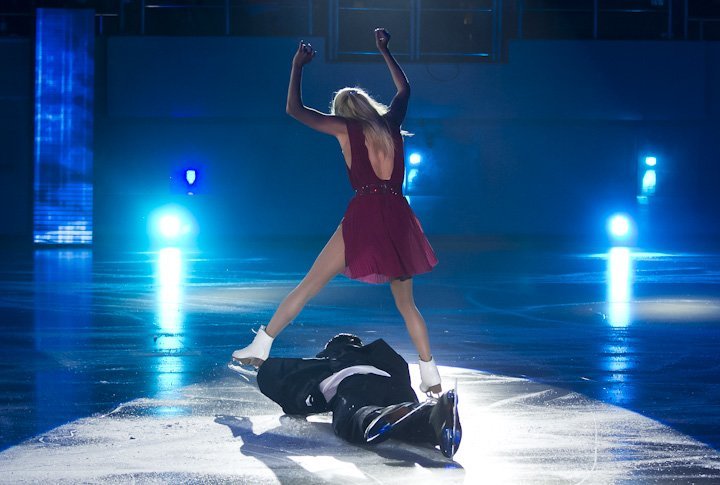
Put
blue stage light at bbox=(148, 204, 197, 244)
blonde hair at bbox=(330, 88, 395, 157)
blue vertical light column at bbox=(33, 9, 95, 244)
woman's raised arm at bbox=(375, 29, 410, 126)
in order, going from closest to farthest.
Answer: blonde hair at bbox=(330, 88, 395, 157) < woman's raised arm at bbox=(375, 29, 410, 126) < blue vertical light column at bbox=(33, 9, 95, 244) < blue stage light at bbox=(148, 204, 197, 244)

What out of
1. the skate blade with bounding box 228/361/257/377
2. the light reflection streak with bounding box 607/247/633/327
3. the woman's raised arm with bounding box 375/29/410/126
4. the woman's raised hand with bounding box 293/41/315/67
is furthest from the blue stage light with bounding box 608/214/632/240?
the woman's raised hand with bounding box 293/41/315/67

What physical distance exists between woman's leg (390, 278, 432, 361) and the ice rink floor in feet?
1.24

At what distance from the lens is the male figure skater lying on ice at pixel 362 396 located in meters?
4.79

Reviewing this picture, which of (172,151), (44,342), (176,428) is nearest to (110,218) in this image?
(172,151)

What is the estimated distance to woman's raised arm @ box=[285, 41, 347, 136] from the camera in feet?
19.4

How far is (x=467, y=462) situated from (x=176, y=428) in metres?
1.42

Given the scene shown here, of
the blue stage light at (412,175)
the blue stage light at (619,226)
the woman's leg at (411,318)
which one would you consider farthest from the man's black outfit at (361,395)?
the blue stage light at (619,226)

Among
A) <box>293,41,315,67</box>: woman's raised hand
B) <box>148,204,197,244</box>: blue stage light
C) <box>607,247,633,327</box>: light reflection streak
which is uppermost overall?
<box>293,41,315,67</box>: woman's raised hand

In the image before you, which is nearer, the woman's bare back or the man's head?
the man's head

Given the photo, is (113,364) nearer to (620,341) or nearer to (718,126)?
(620,341)

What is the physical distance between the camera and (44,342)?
833cm

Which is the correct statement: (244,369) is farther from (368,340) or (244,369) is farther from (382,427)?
(382,427)

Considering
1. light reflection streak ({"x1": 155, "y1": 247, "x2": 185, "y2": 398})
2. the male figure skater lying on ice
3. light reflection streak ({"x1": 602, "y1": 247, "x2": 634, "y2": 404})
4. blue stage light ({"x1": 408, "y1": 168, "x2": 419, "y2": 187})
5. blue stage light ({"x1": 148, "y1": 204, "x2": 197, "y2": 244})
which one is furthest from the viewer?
blue stage light ({"x1": 408, "y1": 168, "x2": 419, "y2": 187})

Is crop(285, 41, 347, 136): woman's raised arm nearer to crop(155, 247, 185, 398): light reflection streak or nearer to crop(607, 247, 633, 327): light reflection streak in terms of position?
crop(155, 247, 185, 398): light reflection streak
